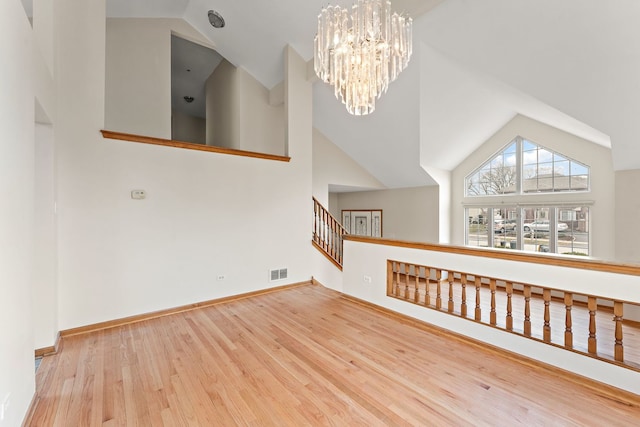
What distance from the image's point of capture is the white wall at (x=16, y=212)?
144 cm

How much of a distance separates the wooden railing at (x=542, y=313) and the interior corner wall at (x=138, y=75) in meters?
4.63

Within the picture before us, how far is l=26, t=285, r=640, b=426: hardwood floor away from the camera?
1.78m

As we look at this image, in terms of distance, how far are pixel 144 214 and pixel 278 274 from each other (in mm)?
2161

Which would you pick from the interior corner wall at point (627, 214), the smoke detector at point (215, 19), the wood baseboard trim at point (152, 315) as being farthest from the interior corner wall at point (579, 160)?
the smoke detector at point (215, 19)

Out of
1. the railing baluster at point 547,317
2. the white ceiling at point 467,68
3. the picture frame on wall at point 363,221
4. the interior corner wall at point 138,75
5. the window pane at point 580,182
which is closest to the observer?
the railing baluster at point 547,317

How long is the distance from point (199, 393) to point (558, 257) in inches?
118

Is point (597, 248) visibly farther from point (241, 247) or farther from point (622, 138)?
point (241, 247)

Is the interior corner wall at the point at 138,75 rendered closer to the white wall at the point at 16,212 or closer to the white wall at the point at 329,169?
the white wall at the point at 16,212

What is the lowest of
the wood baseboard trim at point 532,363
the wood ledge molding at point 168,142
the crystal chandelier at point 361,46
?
the wood baseboard trim at point 532,363

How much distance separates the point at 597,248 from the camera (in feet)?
16.2

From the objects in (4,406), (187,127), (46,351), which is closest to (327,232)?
(46,351)

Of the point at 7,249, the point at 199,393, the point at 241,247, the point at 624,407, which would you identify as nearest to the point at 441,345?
the point at 624,407

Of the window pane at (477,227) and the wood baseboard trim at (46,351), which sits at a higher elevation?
the window pane at (477,227)

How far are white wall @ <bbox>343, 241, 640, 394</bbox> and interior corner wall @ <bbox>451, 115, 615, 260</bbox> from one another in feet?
13.2
